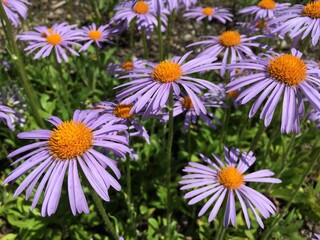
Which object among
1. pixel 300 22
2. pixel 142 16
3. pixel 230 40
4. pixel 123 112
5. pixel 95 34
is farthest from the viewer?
pixel 95 34

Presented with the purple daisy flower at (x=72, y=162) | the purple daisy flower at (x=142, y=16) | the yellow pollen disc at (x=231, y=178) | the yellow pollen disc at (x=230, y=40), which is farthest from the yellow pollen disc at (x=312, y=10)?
the purple daisy flower at (x=72, y=162)

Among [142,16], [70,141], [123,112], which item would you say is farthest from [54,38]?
[70,141]

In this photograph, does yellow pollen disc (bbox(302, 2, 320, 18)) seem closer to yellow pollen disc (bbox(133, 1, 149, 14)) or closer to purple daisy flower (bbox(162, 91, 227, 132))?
purple daisy flower (bbox(162, 91, 227, 132))

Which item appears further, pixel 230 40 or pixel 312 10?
pixel 230 40

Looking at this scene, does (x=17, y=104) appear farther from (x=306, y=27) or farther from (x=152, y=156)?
(x=306, y=27)

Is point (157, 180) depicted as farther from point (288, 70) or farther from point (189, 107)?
point (288, 70)

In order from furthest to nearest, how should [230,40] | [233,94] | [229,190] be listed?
[233,94]
[230,40]
[229,190]

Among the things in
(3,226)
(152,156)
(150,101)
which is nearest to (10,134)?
(3,226)
